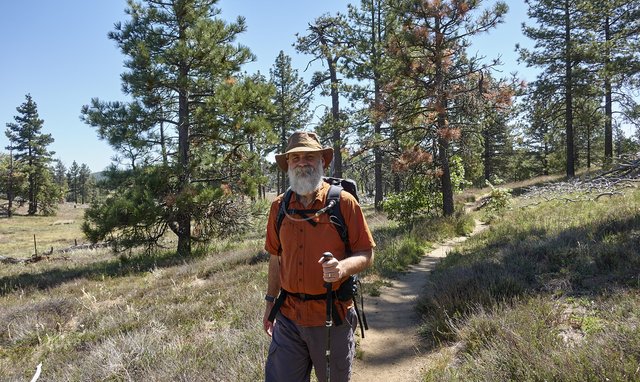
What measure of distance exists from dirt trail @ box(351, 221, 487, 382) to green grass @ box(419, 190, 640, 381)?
0.28m

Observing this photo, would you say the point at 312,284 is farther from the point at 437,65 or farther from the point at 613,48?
the point at 613,48

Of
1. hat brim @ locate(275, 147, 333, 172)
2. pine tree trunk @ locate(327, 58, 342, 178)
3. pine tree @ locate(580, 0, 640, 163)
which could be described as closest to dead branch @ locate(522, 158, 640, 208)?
pine tree @ locate(580, 0, 640, 163)

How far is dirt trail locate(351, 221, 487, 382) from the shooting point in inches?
170

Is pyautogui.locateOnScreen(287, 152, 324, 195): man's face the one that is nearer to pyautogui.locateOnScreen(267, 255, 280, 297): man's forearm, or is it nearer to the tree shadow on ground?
pyautogui.locateOnScreen(267, 255, 280, 297): man's forearm

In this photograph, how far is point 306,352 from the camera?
112 inches

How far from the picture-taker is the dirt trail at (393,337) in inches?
170

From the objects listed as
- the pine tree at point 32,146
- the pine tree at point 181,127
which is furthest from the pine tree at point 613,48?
the pine tree at point 32,146

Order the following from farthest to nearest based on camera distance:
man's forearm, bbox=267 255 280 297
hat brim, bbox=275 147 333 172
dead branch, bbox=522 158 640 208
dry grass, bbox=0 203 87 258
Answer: dry grass, bbox=0 203 87 258 → dead branch, bbox=522 158 640 208 → man's forearm, bbox=267 255 280 297 → hat brim, bbox=275 147 333 172

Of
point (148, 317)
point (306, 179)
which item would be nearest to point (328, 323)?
point (306, 179)

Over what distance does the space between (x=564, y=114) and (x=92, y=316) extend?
26.2m

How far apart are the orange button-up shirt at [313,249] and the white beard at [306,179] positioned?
9cm

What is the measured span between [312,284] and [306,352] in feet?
1.84

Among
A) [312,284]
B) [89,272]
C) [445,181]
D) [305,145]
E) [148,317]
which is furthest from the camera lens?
[445,181]

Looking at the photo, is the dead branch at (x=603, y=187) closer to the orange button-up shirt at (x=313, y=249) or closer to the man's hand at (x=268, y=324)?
the orange button-up shirt at (x=313, y=249)
